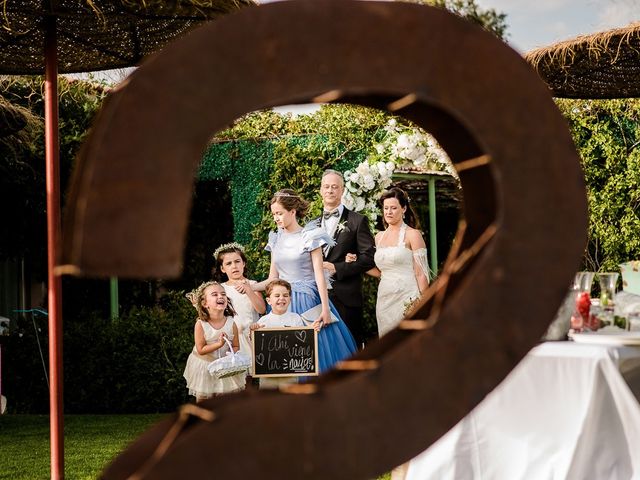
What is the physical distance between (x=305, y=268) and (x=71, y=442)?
7.34 feet

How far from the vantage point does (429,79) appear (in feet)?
4.58

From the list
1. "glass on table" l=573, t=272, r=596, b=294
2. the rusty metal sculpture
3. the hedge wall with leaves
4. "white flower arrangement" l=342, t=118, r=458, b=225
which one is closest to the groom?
"white flower arrangement" l=342, t=118, r=458, b=225

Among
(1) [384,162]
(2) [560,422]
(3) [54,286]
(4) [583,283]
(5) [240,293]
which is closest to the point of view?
(2) [560,422]

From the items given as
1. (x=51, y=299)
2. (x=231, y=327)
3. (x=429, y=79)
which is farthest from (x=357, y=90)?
(x=231, y=327)

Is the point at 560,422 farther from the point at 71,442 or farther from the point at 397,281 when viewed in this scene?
the point at 71,442

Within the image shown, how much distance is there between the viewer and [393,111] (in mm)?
1527

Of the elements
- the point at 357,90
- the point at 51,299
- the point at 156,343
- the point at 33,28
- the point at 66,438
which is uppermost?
the point at 33,28

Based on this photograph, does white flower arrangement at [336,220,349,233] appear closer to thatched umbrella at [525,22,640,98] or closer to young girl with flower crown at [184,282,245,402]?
young girl with flower crown at [184,282,245,402]

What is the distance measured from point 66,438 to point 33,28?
136 inches

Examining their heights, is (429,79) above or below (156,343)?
above

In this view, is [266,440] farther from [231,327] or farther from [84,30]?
[231,327]

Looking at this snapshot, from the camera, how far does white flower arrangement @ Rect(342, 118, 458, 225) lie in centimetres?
770

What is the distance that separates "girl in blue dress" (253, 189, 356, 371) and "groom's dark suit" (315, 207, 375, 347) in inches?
12.2

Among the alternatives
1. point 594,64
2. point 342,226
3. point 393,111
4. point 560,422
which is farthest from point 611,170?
point 393,111
